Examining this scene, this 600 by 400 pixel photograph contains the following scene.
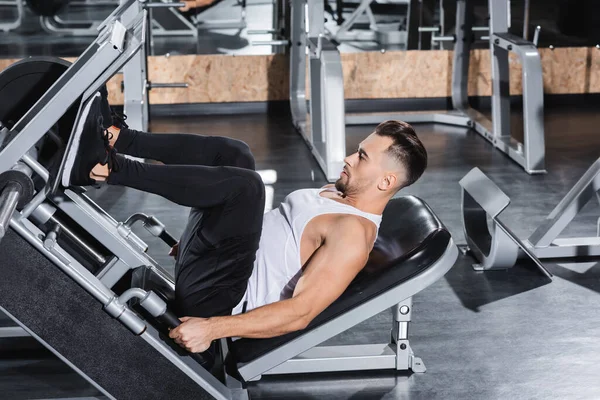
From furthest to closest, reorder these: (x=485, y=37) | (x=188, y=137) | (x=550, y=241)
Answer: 1. (x=485, y=37)
2. (x=550, y=241)
3. (x=188, y=137)

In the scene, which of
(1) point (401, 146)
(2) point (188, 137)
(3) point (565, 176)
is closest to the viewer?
(1) point (401, 146)

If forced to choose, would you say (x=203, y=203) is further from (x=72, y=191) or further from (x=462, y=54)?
(x=462, y=54)

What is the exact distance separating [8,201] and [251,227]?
0.60 meters

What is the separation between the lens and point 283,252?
2037 mm

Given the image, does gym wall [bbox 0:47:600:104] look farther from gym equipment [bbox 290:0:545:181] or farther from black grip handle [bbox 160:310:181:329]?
black grip handle [bbox 160:310:181:329]

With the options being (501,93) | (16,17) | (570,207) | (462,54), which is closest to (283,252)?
Result: (570,207)

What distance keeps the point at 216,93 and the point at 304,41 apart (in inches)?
32.5

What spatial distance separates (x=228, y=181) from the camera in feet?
6.17

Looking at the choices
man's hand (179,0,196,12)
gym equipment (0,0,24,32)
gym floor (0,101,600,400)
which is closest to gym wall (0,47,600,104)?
man's hand (179,0,196,12)

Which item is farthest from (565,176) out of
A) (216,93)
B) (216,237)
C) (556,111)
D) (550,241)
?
(216,237)

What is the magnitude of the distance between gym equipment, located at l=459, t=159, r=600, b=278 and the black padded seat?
0.89 m

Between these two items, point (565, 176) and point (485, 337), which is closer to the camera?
point (485, 337)

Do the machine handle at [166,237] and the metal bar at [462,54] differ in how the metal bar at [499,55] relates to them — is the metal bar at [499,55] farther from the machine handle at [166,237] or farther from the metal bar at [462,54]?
the machine handle at [166,237]

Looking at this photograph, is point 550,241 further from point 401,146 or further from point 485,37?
point 485,37
